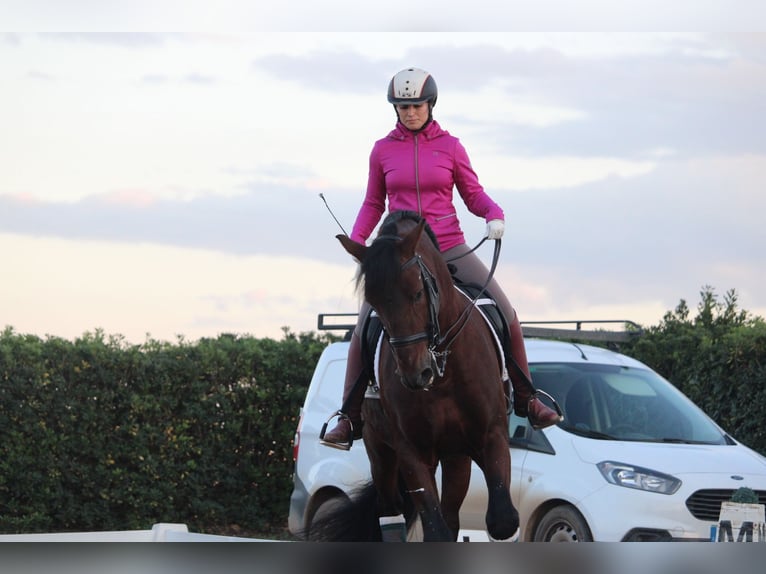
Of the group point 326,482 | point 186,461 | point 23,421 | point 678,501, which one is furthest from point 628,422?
point 23,421

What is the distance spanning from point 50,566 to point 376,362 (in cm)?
527

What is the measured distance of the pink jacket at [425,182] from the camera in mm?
7070

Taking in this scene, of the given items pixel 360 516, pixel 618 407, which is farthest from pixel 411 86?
pixel 618 407

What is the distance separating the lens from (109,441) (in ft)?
46.6

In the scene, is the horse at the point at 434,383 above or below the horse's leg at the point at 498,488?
above

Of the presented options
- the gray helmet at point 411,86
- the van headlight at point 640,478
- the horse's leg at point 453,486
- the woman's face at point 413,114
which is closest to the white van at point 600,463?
the van headlight at point 640,478

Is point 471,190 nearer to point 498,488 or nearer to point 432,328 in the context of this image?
point 432,328

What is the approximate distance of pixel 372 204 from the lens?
7.37 m

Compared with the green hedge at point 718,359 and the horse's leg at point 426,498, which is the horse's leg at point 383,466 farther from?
the green hedge at point 718,359

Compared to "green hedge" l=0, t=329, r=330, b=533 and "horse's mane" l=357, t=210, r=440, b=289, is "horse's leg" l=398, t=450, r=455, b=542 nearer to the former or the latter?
"horse's mane" l=357, t=210, r=440, b=289

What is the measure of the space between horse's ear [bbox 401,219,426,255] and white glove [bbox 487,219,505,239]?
3.14 feet

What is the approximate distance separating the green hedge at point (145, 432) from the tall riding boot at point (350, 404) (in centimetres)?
727

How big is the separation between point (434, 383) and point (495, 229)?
109 cm

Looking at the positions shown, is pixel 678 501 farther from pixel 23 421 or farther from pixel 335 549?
pixel 23 421
